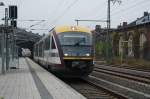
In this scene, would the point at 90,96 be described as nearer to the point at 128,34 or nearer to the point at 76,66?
the point at 76,66

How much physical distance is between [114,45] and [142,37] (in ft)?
35.3

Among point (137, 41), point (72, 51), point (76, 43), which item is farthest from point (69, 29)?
point (137, 41)

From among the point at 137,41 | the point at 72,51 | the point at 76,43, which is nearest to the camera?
the point at 72,51

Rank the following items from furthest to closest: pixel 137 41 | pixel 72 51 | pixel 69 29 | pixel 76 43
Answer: pixel 137 41 < pixel 69 29 < pixel 76 43 < pixel 72 51

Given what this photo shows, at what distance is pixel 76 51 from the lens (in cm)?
2391

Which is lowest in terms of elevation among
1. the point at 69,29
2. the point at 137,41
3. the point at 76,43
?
the point at 76,43

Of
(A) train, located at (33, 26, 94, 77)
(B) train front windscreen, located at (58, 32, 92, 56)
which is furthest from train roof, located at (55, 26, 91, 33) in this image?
(B) train front windscreen, located at (58, 32, 92, 56)

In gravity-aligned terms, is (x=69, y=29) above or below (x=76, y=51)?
above

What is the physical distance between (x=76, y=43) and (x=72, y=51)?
0.66 metres

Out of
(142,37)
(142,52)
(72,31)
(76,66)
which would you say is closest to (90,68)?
(76,66)

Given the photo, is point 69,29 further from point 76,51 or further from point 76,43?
point 76,51

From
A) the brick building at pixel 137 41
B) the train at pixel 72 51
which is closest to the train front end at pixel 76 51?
the train at pixel 72 51

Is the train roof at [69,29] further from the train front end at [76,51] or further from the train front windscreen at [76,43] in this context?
the train front windscreen at [76,43]

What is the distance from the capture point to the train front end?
23438mm
